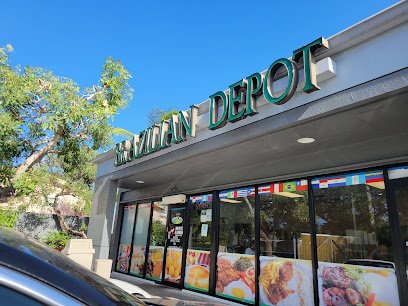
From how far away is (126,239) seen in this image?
12727mm

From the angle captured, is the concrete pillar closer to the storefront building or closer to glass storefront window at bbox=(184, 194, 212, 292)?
the storefront building

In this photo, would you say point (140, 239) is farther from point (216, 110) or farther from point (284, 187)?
point (216, 110)

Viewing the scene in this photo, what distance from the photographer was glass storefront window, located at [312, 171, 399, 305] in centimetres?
575

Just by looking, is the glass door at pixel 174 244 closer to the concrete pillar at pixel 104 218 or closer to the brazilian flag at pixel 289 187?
the concrete pillar at pixel 104 218

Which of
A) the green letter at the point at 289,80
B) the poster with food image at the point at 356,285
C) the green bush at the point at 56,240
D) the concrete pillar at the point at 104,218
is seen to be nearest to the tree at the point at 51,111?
the concrete pillar at the point at 104,218

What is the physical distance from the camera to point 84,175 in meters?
19.5

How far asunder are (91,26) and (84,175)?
9152mm

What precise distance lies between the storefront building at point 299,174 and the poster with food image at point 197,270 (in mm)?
42

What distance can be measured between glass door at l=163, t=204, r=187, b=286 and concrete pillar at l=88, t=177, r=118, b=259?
1931 mm

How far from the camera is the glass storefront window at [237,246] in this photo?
791 cm

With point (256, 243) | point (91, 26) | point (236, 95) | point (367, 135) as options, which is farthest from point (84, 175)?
point (367, 135)

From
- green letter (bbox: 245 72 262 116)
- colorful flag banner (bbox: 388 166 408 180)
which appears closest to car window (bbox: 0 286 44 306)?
green letter (bbox: 245 72 262 116)

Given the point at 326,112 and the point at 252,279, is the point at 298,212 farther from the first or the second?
the point at 326,112

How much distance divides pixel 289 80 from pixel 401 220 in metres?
3.05
